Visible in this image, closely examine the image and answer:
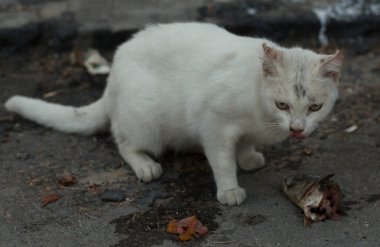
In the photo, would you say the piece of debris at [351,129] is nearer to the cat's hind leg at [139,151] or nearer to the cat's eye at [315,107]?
the cat's eye at [315,107]

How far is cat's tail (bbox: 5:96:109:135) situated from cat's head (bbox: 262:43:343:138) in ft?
4.92

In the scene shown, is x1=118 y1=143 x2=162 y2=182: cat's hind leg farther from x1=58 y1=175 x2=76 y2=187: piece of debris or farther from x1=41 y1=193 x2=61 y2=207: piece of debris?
x1=41 y1=193 x2=61 y2=207: piece of debris

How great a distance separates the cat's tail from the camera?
4.69 metres

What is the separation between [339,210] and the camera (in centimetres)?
376

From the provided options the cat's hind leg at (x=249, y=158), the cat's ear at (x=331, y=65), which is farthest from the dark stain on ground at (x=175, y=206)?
the cat's ear at (x=331, y=65)

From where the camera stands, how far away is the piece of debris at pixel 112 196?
396 cm

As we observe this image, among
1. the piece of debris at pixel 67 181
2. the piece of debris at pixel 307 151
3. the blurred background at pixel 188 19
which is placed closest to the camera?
the piece of debris at pixel 67 181

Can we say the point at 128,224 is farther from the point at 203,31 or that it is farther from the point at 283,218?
the point at 203,31

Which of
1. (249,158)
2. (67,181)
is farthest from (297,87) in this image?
(67,181)

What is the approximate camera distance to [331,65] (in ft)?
11.6

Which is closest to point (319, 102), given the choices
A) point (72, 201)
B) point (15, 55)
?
point (72, 201)

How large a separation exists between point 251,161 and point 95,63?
207 cm

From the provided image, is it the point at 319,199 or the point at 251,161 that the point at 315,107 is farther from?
the point at 251,161

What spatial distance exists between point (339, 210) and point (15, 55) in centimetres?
345
